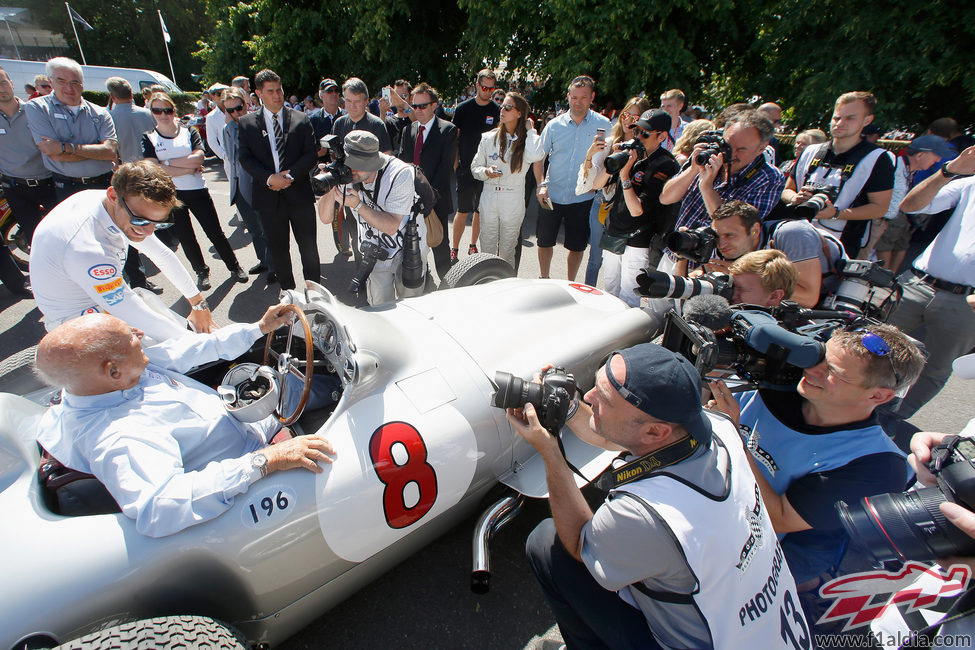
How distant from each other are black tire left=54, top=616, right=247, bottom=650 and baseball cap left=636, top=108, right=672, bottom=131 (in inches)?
151

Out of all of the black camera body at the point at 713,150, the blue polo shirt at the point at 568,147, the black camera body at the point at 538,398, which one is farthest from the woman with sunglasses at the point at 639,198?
the black camera body at the point at 538,398

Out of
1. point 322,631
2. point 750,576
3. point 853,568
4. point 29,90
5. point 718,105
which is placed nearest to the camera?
point 750,576

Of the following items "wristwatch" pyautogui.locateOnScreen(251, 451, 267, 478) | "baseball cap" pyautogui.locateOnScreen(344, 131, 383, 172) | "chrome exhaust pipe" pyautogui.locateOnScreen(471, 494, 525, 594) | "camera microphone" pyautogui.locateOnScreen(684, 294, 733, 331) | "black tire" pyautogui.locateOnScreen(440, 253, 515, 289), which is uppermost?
"baseball cap" pyautogui.locateOnScreen(344, 131, 383, 172)

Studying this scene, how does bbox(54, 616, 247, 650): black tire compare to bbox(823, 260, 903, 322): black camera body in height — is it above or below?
below

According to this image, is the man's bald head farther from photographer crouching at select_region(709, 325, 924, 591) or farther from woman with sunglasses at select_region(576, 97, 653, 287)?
woman with sunglasses at select_region(576, 97, 653, 287)

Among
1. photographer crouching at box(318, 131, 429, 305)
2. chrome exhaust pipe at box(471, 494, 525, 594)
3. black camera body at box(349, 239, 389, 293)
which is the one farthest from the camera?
black camera body at box(349, 239, 389, 293)

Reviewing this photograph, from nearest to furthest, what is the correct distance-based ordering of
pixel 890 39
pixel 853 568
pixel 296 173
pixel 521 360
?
pixel 853 568, pixel 521 360, pixel 296 173, pixel 890 39

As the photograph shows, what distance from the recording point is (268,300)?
16.5ft

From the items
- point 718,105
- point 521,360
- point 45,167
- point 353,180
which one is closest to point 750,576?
point 521,360

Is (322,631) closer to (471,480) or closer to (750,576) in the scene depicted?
(471,480)

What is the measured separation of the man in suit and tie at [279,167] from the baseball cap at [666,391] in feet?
12.9

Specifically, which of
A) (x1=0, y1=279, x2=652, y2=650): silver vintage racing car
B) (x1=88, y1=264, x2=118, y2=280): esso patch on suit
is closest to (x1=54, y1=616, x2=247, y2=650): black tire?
(x1=0, y1=279, x2=652, y2=650): silver vintage racing car

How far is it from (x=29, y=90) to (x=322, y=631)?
12147mm

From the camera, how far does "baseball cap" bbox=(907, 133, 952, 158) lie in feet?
16.6
